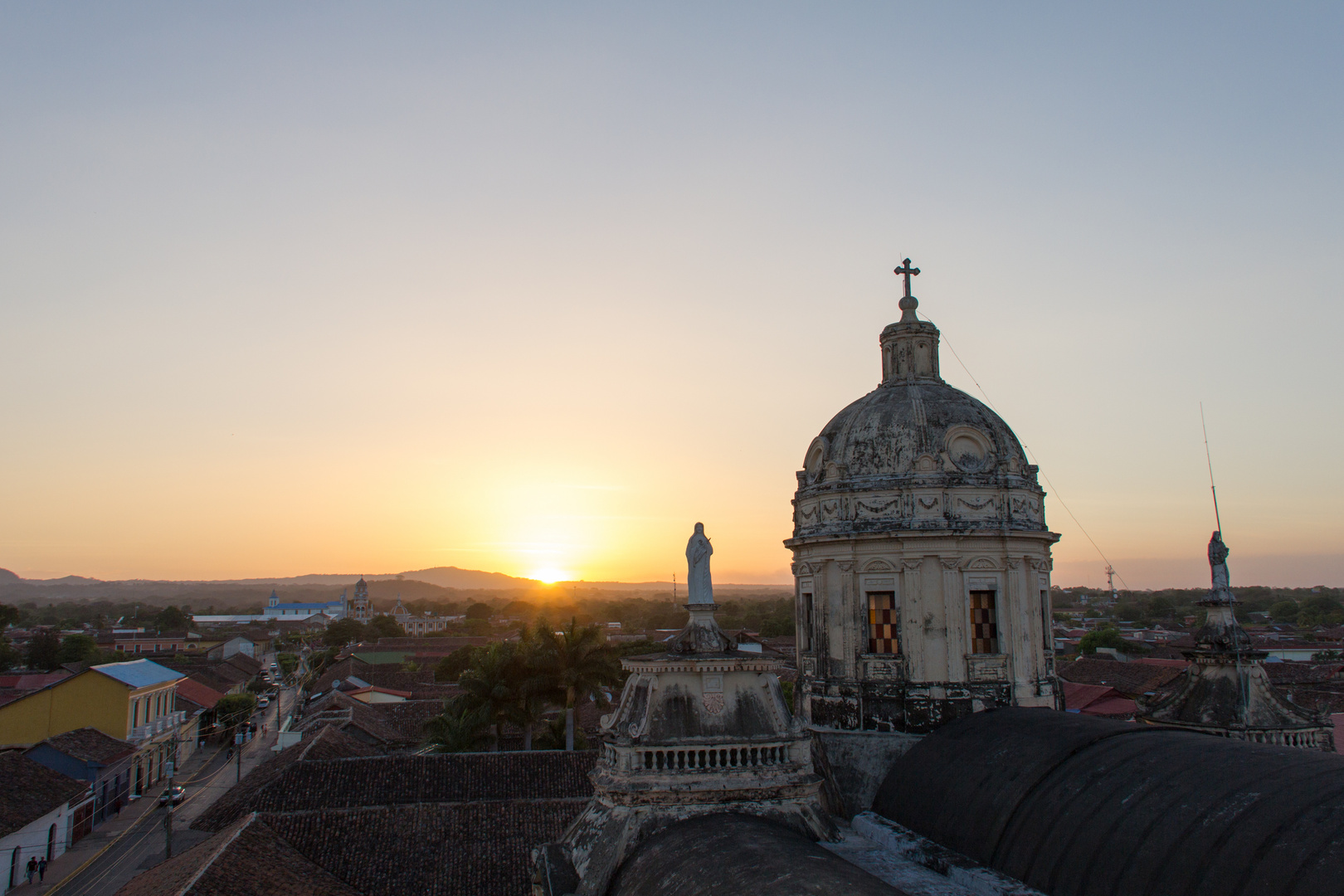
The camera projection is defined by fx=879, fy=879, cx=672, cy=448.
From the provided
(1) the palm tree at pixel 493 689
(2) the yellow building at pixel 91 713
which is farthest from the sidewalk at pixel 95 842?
(1) the palm tree at pixel 493 689

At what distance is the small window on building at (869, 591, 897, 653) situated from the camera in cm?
1972

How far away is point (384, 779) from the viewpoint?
31.7m

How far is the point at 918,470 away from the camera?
20.0 meters

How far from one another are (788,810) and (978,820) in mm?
3145

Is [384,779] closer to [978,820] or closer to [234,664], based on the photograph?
[978,820]

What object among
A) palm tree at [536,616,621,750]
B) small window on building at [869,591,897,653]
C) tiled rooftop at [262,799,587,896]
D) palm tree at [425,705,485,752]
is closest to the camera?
small window on building at [869,591,897,653]

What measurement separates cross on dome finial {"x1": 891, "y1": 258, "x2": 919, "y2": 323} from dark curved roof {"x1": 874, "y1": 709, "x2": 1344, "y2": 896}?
10.4 m

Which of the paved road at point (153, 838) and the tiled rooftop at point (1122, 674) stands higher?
the tiled rooftop at point (1122, 674)

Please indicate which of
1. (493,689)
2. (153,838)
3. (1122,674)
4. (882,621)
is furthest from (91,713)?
(1122,674)

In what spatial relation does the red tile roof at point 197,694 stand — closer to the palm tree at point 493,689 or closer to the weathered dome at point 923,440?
the palm tree at point 493,689

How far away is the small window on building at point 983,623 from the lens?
1944cm

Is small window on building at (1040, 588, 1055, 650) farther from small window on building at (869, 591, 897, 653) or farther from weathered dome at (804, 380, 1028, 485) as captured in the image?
small window on building at (869, 591, 897, 653)

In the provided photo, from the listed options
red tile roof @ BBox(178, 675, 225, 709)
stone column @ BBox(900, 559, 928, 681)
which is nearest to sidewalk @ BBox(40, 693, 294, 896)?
red tile roof @ BBox(178, 675, 225, 709)

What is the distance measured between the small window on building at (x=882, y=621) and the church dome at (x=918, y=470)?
1.56m
